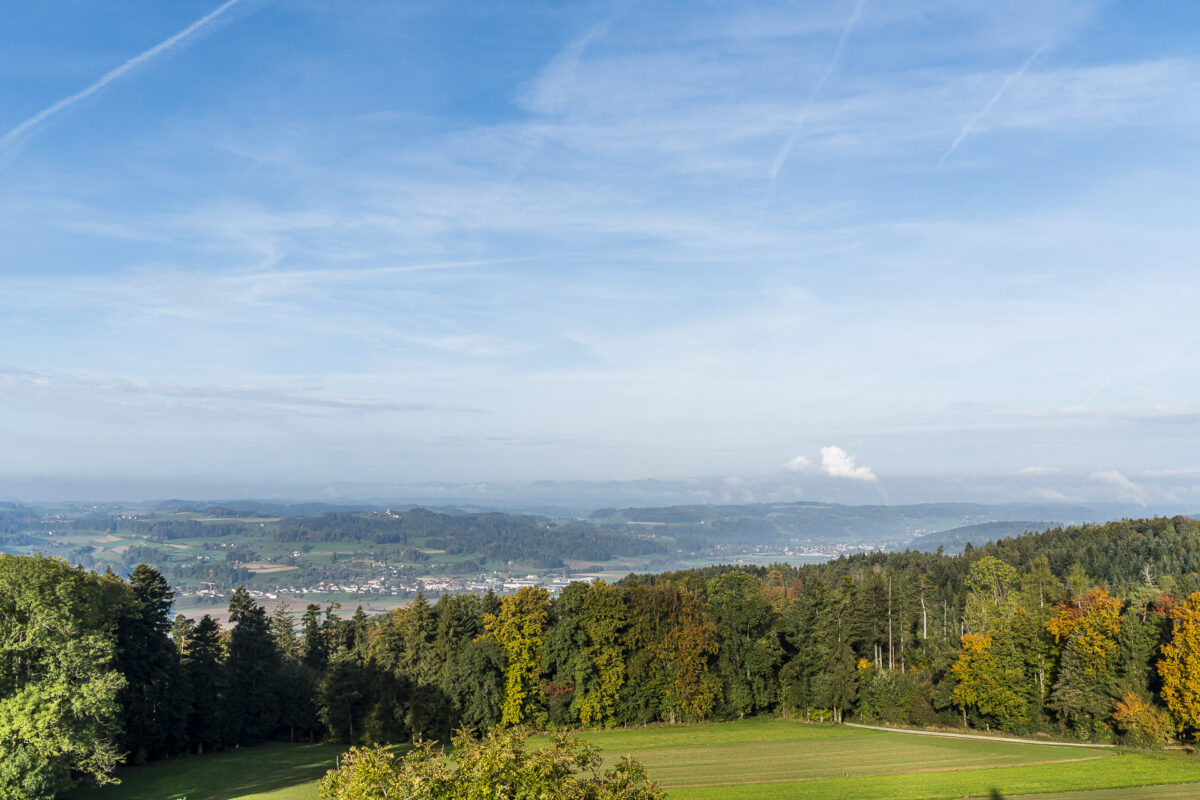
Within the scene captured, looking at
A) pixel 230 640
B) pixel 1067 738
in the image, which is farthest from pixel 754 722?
pixel 230 640

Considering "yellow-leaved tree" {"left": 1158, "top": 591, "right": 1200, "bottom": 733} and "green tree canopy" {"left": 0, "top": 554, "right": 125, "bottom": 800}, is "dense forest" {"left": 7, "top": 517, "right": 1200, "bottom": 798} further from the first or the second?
"green tree canopy" {"left": 0, "top": 554, "right": 125, "bottom": 800}

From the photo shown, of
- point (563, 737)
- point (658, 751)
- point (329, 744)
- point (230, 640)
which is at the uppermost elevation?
point (563, 737)

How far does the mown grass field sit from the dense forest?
4027 mm

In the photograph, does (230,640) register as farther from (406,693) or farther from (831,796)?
(831,796)

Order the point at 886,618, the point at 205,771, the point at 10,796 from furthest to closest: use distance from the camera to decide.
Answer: the point at 886,618, the point at 205,771, the point at 10,796

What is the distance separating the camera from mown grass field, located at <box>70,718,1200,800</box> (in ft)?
123

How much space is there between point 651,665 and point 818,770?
20.2 metres

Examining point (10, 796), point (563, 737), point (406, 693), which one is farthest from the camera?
point (406, 693)

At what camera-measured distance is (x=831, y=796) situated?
3725cm

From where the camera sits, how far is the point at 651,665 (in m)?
61.7

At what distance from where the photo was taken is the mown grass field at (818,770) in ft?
123

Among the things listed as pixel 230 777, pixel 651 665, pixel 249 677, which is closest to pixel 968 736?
pixel 651 665

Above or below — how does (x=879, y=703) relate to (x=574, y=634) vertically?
below

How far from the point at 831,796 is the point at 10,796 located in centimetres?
3704
